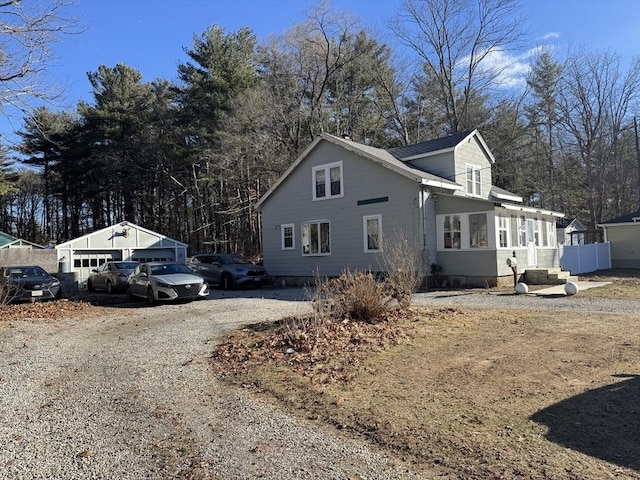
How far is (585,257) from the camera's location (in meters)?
24.3

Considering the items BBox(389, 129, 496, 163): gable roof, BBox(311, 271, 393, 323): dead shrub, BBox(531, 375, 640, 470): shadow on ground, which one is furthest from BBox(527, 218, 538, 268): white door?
BBox(531, 375, 640, 470): shadow on ground

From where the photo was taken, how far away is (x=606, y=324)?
8.62 m

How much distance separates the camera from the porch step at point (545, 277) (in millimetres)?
17156

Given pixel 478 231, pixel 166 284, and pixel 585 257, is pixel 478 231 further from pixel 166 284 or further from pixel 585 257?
pixel 166 284

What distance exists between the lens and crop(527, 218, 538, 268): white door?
62.8 feet

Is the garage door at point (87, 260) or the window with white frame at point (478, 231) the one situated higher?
the window with white frame at point (478, 231)

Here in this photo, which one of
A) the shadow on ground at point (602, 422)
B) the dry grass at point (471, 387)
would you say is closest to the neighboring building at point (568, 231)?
the dry grass at point (471, 387)

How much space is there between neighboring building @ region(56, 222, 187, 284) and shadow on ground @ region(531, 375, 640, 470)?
80.4ft

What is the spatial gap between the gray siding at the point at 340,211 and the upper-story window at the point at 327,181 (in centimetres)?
24

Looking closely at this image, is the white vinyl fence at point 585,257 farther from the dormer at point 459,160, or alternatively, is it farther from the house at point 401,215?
the dormer at point 459,160

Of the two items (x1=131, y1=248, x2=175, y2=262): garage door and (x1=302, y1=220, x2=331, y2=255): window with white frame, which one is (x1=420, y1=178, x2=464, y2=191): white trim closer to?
(x1=302, y1=220, x2=331, y2=255): window with white frame

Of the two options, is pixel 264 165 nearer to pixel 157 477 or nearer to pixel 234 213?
pixel 234 213

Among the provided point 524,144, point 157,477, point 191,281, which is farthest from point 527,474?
point 524,144

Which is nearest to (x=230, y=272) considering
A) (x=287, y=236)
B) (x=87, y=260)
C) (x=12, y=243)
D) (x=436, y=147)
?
(x=287, y=236)
